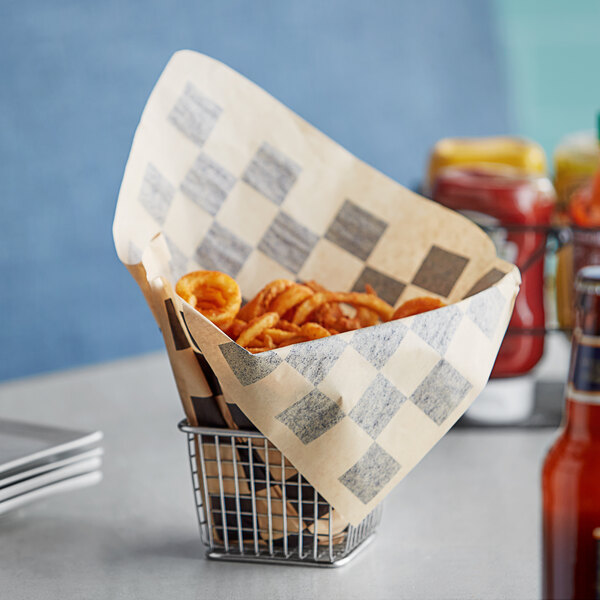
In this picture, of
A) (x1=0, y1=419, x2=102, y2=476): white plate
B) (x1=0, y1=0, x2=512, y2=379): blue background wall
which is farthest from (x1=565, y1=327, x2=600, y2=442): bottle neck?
(x1=0, y1=0, x2=512, y2=379): blue background wall

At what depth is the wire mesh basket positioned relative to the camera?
647 millimetres

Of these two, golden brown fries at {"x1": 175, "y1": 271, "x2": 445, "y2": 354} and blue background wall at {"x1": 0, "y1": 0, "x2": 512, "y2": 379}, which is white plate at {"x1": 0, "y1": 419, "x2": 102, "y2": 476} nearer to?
golden brown fries at {"x1": 175, "y1": 271, "x2": 445, "y2": 354}

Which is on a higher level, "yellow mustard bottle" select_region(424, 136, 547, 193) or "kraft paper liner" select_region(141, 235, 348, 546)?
"yellow mustard bottle" select_region(424, 136, 547, 193)

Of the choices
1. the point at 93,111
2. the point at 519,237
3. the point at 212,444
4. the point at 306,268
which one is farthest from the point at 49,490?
the point at 93,111

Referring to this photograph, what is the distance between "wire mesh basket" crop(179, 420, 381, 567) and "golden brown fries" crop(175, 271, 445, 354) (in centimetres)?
8

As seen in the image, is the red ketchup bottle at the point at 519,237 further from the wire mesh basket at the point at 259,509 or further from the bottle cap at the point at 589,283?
the bottle cap at the point at 589,283

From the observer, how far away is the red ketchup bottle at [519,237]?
101cm

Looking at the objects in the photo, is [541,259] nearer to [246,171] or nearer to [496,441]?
[496,441]

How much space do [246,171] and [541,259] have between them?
0.41 m

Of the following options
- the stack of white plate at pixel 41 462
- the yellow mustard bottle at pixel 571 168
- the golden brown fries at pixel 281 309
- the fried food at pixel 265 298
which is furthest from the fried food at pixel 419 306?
the yellow mustard bottle at pixel 571 168

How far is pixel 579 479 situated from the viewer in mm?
466

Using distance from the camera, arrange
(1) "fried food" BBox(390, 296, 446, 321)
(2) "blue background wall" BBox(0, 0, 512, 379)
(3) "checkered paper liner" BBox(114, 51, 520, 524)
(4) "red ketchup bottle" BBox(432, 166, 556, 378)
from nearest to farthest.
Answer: (3) "checkered paper liner" BBox(114, 51, 520, 524) < (1) "fried food" BBox(390, 296, 446, 321) < (4) "red ketchup bottle" BBox(432, 166, 556, 378) < (2) "blue background wall" BBox(0, 0, 512, 379)

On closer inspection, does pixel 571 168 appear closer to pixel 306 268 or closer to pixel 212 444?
pixel 306 268

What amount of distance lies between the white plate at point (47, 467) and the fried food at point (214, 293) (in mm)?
213
